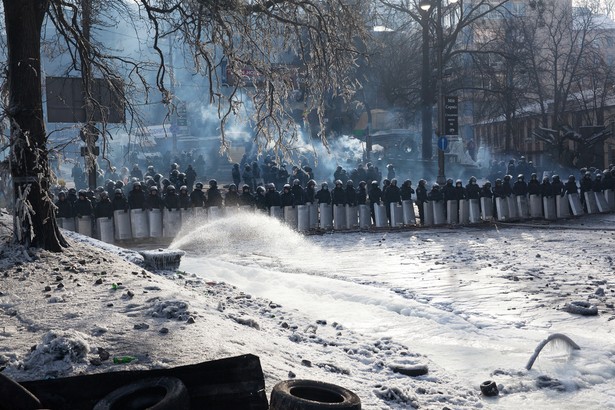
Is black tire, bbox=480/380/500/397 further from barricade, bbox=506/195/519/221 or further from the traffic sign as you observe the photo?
the traffic sign

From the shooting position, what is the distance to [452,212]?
22547 millimetres

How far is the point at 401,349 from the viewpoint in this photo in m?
7.41

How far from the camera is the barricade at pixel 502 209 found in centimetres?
2309

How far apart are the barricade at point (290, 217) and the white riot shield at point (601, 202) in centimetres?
1121

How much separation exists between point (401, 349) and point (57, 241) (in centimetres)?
489

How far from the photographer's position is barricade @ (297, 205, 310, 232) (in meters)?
21.1

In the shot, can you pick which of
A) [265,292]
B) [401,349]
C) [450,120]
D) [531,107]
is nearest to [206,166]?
[531,107]

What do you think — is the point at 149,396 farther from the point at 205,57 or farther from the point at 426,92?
the point at 426,92

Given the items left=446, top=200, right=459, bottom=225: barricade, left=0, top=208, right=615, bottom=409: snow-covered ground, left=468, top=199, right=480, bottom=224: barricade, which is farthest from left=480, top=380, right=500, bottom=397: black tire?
left=468, top=199, right=480, bottom=224: barricade

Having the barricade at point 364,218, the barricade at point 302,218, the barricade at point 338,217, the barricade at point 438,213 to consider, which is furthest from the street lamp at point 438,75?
the barricade at point 302,218

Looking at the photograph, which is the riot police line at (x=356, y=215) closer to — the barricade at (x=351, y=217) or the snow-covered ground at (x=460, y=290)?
the barricade at (x=351, y=217)

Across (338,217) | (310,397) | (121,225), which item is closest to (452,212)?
(338,217)

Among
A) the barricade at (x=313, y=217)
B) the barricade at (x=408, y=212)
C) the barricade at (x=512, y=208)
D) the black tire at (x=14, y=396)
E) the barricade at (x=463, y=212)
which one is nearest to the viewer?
the black tire at (x=14, y=396)

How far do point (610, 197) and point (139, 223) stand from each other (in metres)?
16.6
